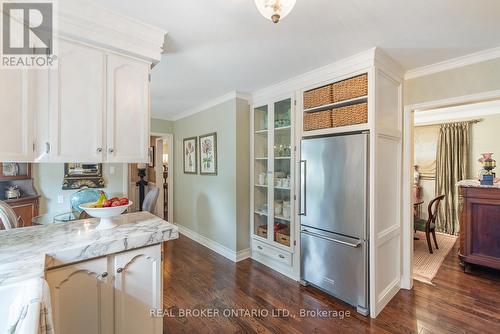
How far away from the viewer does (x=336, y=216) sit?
92.1 inches

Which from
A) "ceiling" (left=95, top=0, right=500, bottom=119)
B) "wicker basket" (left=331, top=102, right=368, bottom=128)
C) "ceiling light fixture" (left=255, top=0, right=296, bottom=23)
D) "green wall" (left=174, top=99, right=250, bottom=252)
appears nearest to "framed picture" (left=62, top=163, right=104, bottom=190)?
"green wall" (left=174, top=99, right=250, bottom=252)

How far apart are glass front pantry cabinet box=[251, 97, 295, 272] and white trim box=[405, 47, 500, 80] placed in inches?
52.5

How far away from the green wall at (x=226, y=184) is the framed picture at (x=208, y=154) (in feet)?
0.29

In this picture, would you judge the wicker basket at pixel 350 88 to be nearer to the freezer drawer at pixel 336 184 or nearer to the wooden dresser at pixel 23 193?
the freezer drawer at pixel 336 184

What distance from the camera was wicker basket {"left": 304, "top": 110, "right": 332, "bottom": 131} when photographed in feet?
8.12

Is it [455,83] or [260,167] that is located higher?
[455,83]

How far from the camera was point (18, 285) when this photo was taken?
2.96 ft

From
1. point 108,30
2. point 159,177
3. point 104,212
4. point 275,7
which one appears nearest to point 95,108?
point 108,30

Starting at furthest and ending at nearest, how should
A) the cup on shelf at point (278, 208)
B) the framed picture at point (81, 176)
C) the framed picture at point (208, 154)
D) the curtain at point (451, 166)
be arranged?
the curtain at point (451, 166) < the framed picture at point (208, 154) < the framed picture at point (81, 176) < the cup on shelf at point (278, 208)

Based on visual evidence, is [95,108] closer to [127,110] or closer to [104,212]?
[127,110]

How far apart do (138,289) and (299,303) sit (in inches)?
64.1

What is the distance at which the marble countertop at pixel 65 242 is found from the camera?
1.04m

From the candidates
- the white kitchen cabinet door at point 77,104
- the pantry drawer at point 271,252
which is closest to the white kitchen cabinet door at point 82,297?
the white kitchen cabinet door at point 77,104

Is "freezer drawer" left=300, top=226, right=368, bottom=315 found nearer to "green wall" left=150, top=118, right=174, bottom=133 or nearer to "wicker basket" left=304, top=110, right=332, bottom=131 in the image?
"wicker basket" left=304, top=110, right=332, bottom=131
